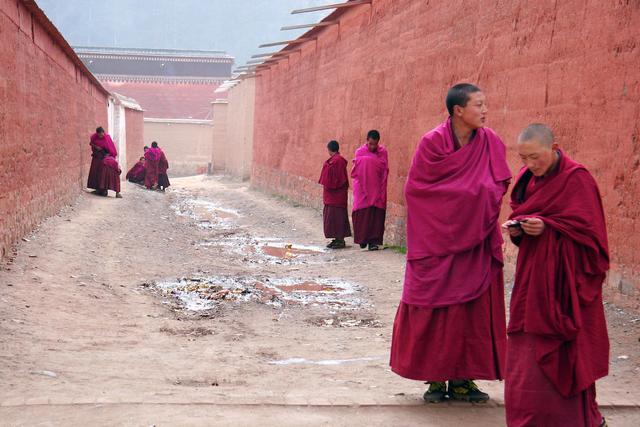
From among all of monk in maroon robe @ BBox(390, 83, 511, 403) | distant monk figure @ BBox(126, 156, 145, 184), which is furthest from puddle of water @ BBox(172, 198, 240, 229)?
monk in maroon robe @ BBox(390, 83, 511, 403)

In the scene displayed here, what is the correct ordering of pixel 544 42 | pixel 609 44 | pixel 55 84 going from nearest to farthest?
pixel 609 44 → pixel 544 42 → pixel 55 84

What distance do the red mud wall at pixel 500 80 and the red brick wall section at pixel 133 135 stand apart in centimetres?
1298

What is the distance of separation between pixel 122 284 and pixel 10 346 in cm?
293

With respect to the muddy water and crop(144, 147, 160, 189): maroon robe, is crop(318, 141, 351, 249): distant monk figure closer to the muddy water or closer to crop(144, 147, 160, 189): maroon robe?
the muddy water

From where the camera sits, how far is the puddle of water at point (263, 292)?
771 cm

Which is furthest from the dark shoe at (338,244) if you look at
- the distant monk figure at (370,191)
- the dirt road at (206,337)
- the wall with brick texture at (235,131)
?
the wall with brick texture at (235,131)

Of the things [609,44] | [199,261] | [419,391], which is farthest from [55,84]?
[419,391]

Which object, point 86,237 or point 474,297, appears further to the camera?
point 86,237

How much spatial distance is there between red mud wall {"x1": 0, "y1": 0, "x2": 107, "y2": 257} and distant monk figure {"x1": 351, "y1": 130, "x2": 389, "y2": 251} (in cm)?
399

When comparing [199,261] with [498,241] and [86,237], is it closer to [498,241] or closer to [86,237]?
[86,237]

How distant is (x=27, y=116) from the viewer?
955 cm

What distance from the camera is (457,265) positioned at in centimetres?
425

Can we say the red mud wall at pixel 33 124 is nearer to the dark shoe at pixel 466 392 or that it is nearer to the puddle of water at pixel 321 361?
the puddle of water at pixel 321 361

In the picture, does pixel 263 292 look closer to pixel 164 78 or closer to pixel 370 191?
pixel 370 191
